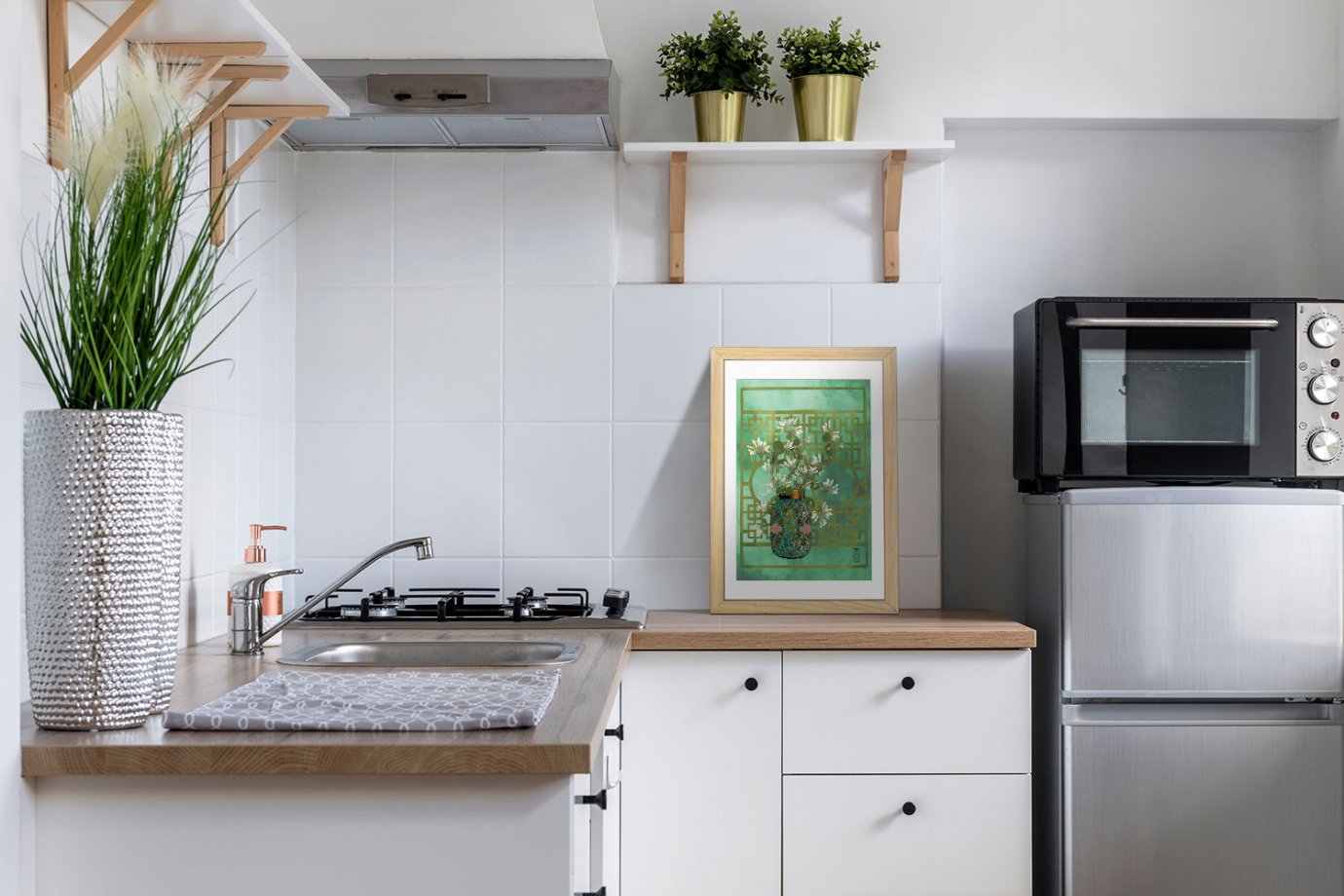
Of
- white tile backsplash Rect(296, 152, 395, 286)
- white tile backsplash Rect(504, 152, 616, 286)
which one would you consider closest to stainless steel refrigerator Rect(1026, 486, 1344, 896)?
white tile backsplash Rect(504, 152, 616, 286)

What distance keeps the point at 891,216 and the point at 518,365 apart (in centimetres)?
92

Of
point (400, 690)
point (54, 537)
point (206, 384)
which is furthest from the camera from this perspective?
point (206, 384)

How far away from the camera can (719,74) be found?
2.70 m

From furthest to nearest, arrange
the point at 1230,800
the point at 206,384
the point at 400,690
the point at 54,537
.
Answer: the point at 1230,800 → the point at 206,384 → the point at 400,690 → the point at 54,537

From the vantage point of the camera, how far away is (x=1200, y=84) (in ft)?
9.48

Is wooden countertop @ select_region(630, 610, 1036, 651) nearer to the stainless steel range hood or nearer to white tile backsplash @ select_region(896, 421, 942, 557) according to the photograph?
white tile backsplash @ select_region(896, 421, 942, 557)

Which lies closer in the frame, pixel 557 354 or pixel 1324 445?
pixel 1324 445

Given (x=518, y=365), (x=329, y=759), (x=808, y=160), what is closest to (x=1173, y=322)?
(x=808, y=160)

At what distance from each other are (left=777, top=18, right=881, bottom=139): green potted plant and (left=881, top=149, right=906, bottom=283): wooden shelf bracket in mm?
125

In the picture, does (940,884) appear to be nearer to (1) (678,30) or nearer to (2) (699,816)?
(2) (699,816)

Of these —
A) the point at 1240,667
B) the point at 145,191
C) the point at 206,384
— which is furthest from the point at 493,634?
the point at 1240,667

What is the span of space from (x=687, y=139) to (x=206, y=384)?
1.25 metres

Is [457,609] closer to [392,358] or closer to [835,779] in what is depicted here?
[392,358]

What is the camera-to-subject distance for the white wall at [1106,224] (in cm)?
297
